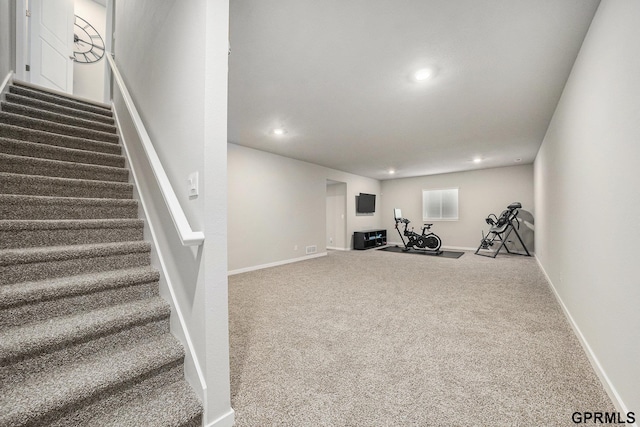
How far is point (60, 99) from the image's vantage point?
290 cm

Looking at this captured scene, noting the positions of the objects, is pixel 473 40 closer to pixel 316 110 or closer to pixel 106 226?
pixel 316 110

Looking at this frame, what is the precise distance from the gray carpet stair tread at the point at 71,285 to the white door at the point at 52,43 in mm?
3869

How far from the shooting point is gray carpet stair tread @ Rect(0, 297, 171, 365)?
1110 mm

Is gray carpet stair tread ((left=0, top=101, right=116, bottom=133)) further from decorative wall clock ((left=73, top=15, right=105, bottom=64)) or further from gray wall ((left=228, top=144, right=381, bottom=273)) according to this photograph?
decorative wall clock ((left=73, top=15, right=105, bottom=64))

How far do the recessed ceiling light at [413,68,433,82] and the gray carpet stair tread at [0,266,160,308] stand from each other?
8.72 feet

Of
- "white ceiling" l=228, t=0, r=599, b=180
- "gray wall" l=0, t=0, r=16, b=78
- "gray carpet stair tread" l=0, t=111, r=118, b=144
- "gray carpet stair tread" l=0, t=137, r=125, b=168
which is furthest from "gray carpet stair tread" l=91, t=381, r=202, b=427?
"gray wall" l=0, t=0, r=16, b=78

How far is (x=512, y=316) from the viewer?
8.48ft

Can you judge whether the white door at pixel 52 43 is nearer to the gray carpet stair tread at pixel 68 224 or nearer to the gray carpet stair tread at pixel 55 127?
the gray carpet stair tread at pixel 55 127

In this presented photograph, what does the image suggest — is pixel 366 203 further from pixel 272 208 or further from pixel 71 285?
pixel 71 285

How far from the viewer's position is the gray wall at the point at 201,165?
1.24 meters

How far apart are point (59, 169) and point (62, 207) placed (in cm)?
48

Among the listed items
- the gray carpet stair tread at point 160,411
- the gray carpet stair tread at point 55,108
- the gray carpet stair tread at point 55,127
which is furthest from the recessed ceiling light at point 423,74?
the gray carpet stair tread at point 55,108

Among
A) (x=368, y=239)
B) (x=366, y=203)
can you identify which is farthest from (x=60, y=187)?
(x=366, y=203)

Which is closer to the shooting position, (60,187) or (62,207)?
(62,207)
